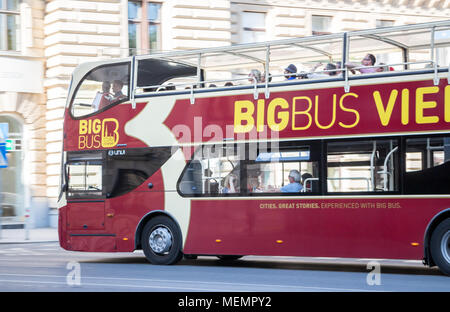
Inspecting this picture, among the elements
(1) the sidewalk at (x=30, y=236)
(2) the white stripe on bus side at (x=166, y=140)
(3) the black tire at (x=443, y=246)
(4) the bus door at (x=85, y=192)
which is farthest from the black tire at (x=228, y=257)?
(1) the sidewalk at (x=30, y=236)

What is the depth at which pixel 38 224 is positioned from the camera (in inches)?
1027

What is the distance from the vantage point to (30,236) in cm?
2366

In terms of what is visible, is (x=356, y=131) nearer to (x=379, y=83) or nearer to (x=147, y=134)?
(x=379, y=83)

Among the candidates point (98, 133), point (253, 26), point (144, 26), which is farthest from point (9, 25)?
point (98, 133)

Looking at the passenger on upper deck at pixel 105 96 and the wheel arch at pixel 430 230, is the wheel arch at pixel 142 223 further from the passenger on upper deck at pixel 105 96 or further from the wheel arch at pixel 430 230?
the wheel arch at pixel 430 230

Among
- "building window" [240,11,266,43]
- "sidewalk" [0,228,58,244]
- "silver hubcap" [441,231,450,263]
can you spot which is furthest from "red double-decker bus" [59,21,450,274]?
"building window" [240,11,266,43]

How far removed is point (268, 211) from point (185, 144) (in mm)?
1947

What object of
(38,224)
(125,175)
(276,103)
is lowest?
(38,224)

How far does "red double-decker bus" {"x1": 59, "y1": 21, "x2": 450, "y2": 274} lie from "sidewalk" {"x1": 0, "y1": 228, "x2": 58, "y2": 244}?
7.16m

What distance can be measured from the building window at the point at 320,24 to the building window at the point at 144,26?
585 centimetres

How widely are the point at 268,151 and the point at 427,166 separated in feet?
8.46

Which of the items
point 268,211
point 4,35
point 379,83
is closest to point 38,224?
point 4,35

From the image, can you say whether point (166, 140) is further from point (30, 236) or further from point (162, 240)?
point (30, 236)
